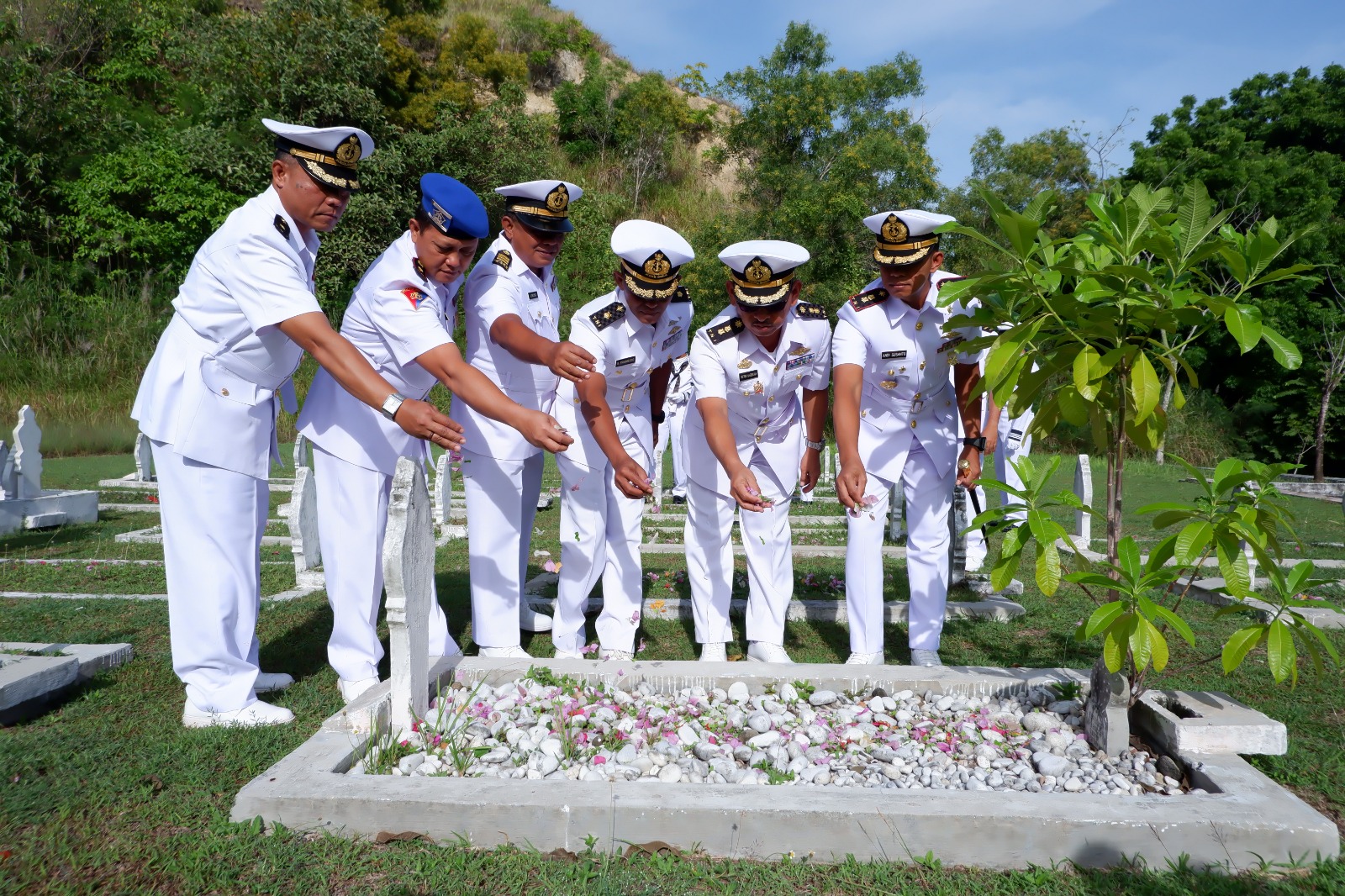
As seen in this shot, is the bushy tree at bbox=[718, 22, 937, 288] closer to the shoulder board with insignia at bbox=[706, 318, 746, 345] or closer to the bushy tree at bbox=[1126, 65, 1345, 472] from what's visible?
the bushy tree at bbox=[1126, 65, 1345, 472]

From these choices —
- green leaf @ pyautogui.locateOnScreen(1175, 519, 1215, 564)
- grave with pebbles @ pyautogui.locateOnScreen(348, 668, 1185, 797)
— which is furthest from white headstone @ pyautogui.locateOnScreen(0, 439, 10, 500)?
green leaf @ pyautogui.locateOnScreen(1175, 519, 1215, 564)

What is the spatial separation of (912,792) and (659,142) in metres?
36.6

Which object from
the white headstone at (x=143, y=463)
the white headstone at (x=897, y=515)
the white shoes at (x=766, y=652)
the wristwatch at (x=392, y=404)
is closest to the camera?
the wristwatch at (x=392, y=404)

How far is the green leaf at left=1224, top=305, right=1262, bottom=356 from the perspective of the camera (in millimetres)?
2658

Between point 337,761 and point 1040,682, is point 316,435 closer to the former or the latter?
point 337,761

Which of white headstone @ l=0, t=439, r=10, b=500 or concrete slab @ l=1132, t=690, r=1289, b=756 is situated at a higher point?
white headstone @ l=0, t=439, r=10, b=500

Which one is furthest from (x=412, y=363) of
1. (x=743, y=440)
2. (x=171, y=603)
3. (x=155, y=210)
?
(x=155, y=210)

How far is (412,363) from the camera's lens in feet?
13.3

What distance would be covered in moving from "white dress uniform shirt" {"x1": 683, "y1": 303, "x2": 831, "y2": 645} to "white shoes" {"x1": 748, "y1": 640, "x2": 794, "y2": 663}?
0.03m

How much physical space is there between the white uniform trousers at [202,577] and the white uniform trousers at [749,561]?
2146 mm

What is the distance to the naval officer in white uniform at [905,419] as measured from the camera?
430 cm

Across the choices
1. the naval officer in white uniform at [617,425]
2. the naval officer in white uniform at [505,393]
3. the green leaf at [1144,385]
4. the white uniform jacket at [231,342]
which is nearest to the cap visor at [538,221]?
the naval officer in white uniform at [505,393]

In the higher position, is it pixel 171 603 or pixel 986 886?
pixel 171 603

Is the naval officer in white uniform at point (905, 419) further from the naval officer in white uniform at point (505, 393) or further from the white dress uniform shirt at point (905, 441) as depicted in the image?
the naval officer in white uniform at point (505, 393)
